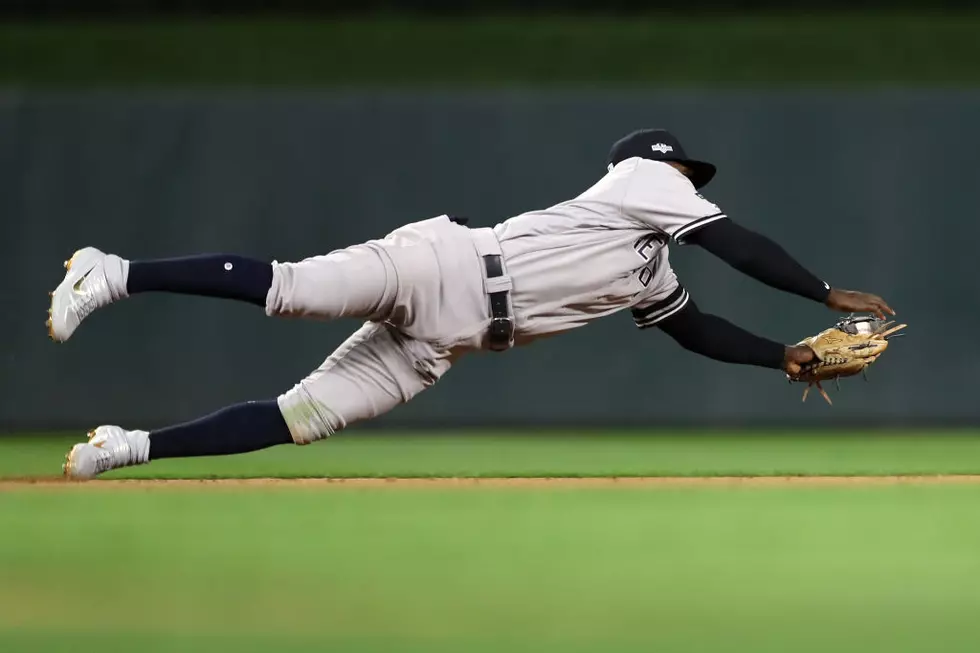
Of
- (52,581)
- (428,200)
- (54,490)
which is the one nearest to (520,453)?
(428,200)

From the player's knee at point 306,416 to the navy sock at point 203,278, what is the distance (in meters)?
0.37

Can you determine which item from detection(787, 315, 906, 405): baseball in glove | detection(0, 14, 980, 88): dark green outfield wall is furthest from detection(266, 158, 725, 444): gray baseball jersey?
detection(0, 14, 980, 88): dark green outfield wall

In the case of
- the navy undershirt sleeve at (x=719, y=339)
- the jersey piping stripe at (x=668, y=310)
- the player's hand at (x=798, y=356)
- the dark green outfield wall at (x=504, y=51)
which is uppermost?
the dark green outfield wall at (x=504, y=51)

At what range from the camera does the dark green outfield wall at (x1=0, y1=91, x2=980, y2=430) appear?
730 cm

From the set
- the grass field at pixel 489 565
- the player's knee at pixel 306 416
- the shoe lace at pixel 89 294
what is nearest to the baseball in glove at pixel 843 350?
the grass field at pixel 489 565

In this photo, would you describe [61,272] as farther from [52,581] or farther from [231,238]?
[52,581]

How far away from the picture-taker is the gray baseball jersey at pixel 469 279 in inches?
149

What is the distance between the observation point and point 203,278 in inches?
143

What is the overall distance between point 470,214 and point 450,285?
3572 millimetres

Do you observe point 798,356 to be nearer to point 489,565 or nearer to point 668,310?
point 668,310

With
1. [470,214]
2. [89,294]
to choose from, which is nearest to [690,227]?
[89,294]

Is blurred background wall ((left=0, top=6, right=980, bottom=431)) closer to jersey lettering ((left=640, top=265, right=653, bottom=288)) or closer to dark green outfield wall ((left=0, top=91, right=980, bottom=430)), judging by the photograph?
dark green outfield wall ((left=0, top=91, right=980, bottom=430))

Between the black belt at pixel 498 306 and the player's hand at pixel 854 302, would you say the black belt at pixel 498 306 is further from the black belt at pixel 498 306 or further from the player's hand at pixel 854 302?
the player's hand at pixel 854 302

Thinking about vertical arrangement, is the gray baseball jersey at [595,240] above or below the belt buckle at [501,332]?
above
